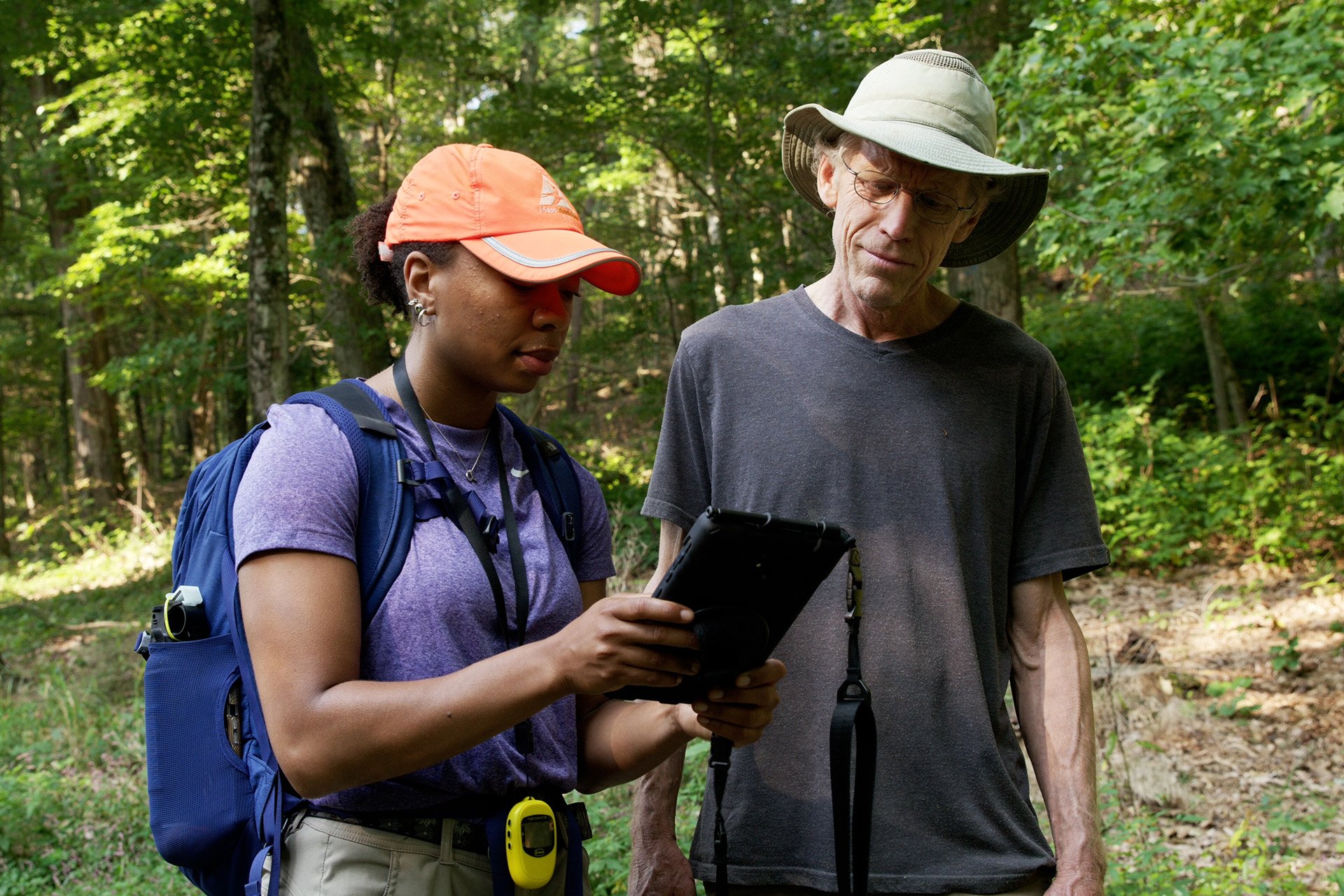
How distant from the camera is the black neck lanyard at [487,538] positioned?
180 centimetres

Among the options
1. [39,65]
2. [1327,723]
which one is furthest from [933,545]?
[39,65]

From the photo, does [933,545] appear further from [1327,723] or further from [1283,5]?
[1283,5]

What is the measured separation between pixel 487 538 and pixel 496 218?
57 cm

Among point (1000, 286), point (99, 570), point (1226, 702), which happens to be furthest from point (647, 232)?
point (99, 570)

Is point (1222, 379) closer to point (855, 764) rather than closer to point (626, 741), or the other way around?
point (855, 764)

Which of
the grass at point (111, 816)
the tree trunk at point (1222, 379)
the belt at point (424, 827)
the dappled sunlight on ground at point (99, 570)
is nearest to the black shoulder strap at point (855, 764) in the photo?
the belt at point (424, 827)

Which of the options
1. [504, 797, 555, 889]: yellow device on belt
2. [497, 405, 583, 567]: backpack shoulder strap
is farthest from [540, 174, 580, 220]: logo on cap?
[504, 797, 555, 889]: yellow device on belt

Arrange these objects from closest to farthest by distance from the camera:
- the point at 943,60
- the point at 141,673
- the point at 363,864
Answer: the point at 363,864
the point at 943,60
the point at 141,673

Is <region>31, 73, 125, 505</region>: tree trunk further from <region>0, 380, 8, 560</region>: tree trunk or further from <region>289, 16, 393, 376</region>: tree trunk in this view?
<region>289, 16, 393, 376</region>: tree trunk

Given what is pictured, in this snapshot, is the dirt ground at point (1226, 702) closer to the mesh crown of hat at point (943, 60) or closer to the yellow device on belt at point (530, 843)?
the mesh crown of hat at point (943, 60)

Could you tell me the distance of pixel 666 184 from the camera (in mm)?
15227

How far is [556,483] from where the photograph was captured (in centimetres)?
211

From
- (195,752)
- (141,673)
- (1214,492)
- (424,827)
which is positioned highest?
(195,752)

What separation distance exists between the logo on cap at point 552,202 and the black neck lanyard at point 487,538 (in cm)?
43
